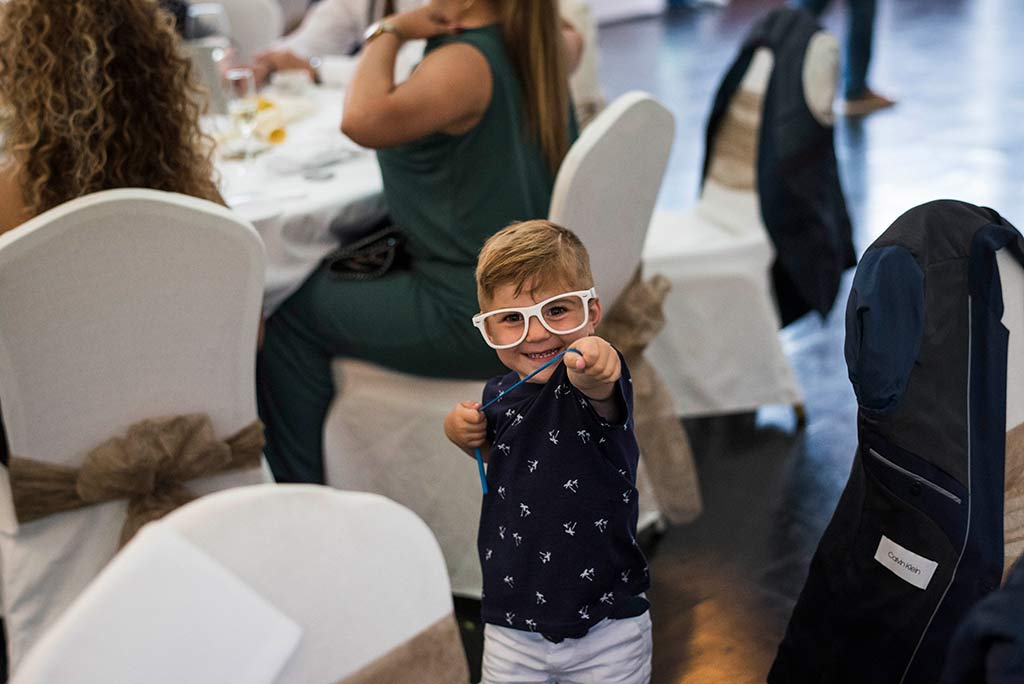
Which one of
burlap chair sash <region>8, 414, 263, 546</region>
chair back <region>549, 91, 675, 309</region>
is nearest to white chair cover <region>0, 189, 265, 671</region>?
burlap chair sash <region>8, 414, 263, 546</region>

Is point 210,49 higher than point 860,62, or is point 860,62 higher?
point 210,49

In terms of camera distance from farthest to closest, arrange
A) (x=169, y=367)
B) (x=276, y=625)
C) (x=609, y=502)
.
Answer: (x=169, y=367) < (x=609, y=502) < (x=276, y=625)

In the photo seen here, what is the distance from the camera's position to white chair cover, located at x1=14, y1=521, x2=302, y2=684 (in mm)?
776

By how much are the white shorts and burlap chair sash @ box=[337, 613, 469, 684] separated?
0.41 meters

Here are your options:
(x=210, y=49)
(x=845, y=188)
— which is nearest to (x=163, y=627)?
(x=210, y=49)

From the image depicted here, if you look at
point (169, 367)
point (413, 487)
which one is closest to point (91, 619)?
point (169, 367)

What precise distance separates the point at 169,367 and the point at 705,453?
1462 mm

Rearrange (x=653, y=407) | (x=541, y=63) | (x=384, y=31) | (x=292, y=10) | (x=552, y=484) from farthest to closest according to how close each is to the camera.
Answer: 1. (x=292, y=10)
2. (x=653, y=407)
3. (x=384, y=31)
4. (x=541, y=63)
5. (x=552, y=484)

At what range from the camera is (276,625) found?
89 centimetres

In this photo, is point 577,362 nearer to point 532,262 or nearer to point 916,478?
point 532,262

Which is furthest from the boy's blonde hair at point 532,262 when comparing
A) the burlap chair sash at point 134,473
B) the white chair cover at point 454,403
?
the burlap chair sash at point 134,473

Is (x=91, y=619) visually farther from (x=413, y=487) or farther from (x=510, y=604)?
(x=413, y=487)

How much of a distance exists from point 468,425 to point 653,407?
1.00 m

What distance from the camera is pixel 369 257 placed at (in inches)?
92.7
